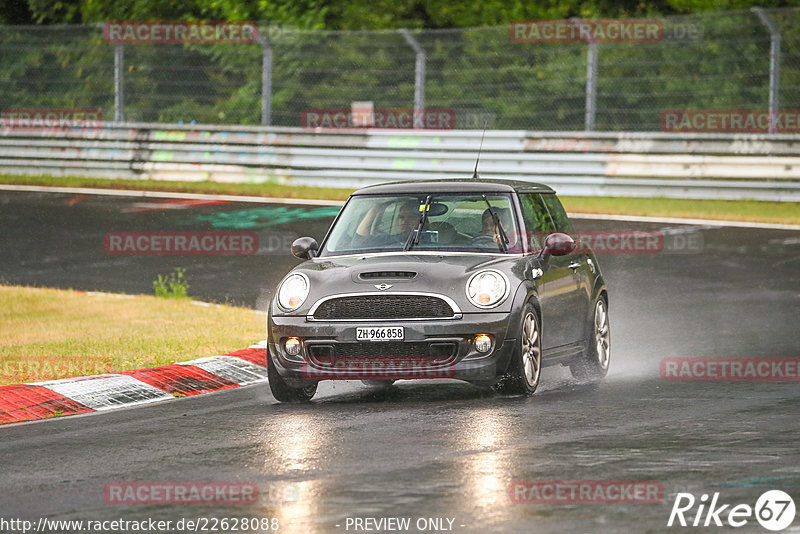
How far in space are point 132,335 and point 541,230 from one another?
386cm

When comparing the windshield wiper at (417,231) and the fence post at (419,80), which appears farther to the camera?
the fence post at (419,80)

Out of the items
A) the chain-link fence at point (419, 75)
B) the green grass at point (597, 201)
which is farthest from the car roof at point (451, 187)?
the chain-link fence at point (419, 75)

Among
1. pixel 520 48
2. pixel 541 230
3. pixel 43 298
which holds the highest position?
pixel 520 48

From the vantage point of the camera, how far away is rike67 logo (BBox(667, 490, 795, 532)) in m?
6.03

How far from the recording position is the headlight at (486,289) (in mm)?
9516

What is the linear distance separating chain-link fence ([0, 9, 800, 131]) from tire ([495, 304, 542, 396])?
13421mm

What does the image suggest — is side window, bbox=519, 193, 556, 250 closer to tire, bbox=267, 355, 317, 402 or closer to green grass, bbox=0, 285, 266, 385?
tire, bbox=267, 355, 317, 402

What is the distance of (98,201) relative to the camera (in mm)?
23859

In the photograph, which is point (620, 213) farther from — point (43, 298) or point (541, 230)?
point (541, 230)

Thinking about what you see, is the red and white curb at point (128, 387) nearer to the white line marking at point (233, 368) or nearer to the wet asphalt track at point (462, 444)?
the white line marking at point (233, 368)

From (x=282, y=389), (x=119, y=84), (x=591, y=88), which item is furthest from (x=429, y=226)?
(x=119, y=84)

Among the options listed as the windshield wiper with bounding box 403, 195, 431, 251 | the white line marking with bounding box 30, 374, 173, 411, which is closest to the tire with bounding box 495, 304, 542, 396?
the windshield wiper with bounding box 403, 195, 431, 251

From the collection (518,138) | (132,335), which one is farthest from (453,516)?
(518,138)

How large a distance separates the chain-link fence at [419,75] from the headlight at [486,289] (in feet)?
45.1
